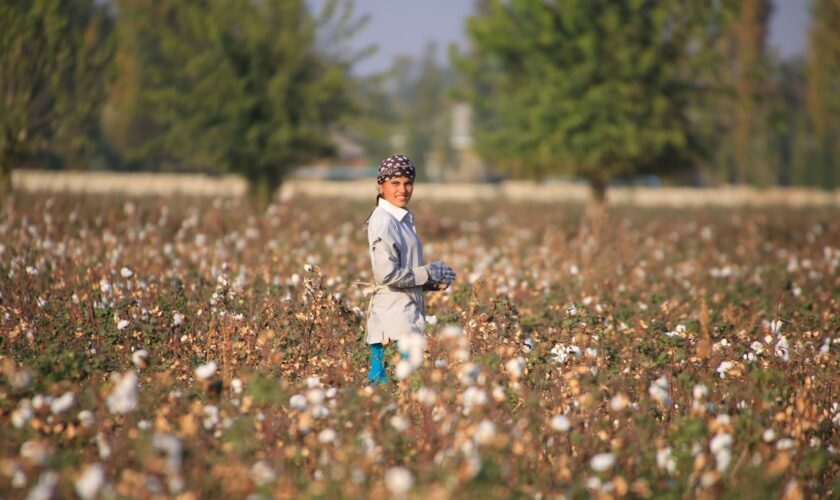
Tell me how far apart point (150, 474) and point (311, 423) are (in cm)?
72

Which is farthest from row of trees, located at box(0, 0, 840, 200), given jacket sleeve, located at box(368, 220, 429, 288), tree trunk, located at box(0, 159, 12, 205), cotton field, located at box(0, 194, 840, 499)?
jacket sleeve, located at box(368, 220, 429, 288)

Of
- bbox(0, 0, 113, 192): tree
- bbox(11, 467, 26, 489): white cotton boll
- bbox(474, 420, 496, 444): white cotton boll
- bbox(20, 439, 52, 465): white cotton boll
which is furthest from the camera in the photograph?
bbox(0, 0, 113, 192): tree

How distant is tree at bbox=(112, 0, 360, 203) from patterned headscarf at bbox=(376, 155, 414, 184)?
12.7m

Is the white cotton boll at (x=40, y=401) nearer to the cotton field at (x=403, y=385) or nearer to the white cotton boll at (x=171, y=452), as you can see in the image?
the cotton field at (x=403, y=385)

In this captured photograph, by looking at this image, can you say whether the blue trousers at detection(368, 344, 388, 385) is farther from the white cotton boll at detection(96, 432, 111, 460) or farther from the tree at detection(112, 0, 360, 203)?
the tree at detection(112, 0, 360, 203)

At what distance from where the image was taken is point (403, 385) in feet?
13.3

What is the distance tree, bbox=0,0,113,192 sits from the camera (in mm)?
12156

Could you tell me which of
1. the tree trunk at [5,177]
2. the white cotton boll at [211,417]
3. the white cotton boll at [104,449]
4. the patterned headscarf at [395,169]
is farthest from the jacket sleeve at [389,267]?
the tree trunk at [5,177]

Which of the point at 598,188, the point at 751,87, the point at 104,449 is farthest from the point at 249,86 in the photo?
the point at 104,449

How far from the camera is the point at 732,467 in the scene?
12.5ft

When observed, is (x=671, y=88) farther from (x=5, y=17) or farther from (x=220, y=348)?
(x=220, y=348)

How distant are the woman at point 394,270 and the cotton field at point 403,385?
0.16 meters

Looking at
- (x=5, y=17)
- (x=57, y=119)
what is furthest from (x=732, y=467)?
(x=57, y=119)

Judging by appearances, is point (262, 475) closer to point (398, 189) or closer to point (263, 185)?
point (398, 189)
